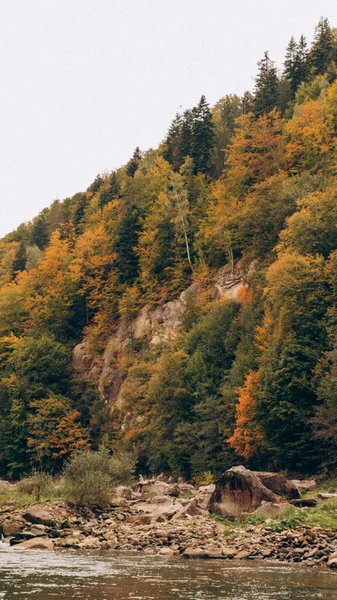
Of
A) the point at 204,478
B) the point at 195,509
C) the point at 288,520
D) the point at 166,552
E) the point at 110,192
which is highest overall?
the point at 110,192

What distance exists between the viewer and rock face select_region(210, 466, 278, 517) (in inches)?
1332

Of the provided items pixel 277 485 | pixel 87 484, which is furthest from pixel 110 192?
pixel 277 485

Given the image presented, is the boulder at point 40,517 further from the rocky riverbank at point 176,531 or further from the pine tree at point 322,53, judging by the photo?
the pine tree at point 322,53

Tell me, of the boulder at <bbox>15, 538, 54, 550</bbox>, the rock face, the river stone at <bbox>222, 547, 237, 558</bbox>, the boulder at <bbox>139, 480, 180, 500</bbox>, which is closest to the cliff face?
the boulder at <bbox>139, 480, 180, 500</bbox>

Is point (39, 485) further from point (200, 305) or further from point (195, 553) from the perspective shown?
point (200, 305)

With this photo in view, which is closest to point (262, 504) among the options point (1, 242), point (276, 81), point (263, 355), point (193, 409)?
point (263, 355)

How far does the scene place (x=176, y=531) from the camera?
3212cm

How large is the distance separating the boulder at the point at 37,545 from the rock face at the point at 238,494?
823cm

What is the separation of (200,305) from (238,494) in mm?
42003

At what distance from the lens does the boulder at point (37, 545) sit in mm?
31281

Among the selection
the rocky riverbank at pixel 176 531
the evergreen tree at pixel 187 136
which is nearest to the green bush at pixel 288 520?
the rocky riverbank at pixel 176 531

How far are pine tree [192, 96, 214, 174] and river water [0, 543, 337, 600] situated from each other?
260 feet

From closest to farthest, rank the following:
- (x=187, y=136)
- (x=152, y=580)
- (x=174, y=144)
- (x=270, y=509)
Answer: (x=152, y=580) → (x=270, y=509) → (x=187, y=136) → (x=174, y=144)

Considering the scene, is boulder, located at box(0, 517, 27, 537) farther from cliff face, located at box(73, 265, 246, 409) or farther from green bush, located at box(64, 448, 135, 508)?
cliff face, located at box(73, 265, 246, 409)
